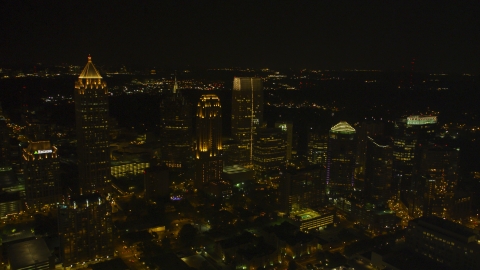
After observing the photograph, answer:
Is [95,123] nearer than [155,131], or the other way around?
[95,123]

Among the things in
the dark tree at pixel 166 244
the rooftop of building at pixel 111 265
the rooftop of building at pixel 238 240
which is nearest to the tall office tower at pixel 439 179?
the rooftop of building at pixel 238 240

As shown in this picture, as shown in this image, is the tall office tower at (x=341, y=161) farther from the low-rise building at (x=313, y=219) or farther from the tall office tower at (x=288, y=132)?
the tall office tower at (x=288, y=132)

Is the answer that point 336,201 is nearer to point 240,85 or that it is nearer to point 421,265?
point 421,265

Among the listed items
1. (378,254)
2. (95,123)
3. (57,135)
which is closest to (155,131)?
(57,135)

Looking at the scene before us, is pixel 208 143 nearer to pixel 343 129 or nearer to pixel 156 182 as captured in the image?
pixel 156 182

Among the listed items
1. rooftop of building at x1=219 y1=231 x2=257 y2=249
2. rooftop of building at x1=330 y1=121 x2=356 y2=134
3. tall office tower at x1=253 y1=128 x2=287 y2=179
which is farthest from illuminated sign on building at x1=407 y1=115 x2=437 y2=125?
rooftop of building at x1=219 y1=231 x2=257 y2=249

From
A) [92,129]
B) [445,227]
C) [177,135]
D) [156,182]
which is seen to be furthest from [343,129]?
[92,129]

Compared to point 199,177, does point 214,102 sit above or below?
above

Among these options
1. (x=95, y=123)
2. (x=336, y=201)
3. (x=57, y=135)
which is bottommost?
(x=336, y=201)
